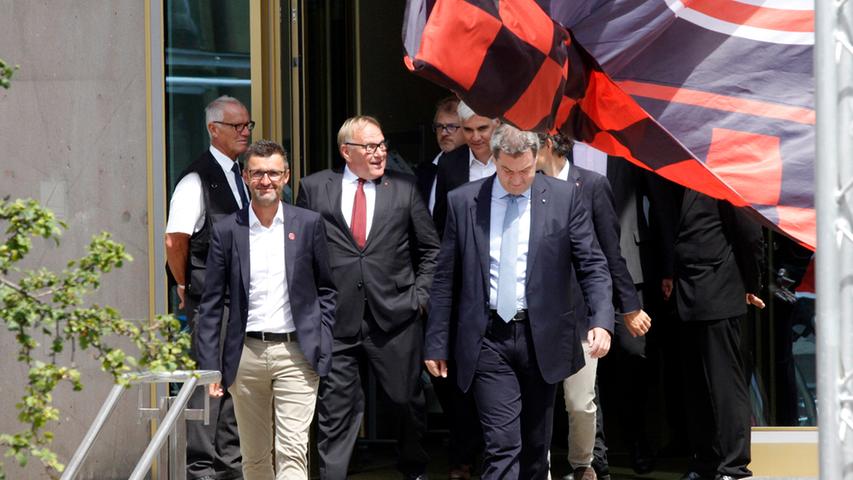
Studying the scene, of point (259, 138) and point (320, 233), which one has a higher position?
point (259, 138)

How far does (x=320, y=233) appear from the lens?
303 inches

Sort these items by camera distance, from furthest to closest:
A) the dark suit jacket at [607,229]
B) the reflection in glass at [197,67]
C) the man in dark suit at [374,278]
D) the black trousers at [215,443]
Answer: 1. the reflection in glass at [197,67]
2. the black trousers at [215,443]
3. the man in dark suit at [374,278]
4. the dark suit jacket at [607,229]

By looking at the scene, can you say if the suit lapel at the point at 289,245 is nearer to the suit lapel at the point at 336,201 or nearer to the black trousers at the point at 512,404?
the suit lapel at the point at 336,201

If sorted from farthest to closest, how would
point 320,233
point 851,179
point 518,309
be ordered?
point 320,233, point 518,309, point 851,179

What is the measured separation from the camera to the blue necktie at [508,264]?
23.3ft

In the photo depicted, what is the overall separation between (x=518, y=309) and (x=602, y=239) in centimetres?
103

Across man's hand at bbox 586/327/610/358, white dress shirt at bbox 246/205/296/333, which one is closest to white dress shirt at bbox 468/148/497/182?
white dress shirt at bbox 246/205/296/333

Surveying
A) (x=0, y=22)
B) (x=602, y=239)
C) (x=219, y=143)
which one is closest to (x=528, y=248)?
(x=602, y=239)

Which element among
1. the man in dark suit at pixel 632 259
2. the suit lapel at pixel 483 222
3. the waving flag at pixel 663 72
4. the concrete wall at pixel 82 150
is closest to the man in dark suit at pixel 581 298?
the man in dark suit at pixel 632 259

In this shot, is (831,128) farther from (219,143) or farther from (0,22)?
(0,22)

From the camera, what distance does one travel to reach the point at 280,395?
7.54 m

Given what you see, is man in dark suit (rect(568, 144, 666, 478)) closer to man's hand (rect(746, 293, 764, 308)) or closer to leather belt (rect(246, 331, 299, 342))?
man's hand (rect(746, 293, 764, 308))

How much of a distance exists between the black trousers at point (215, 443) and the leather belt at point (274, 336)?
0.77m

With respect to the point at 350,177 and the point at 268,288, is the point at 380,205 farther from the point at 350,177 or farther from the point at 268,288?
the point at 268,288
